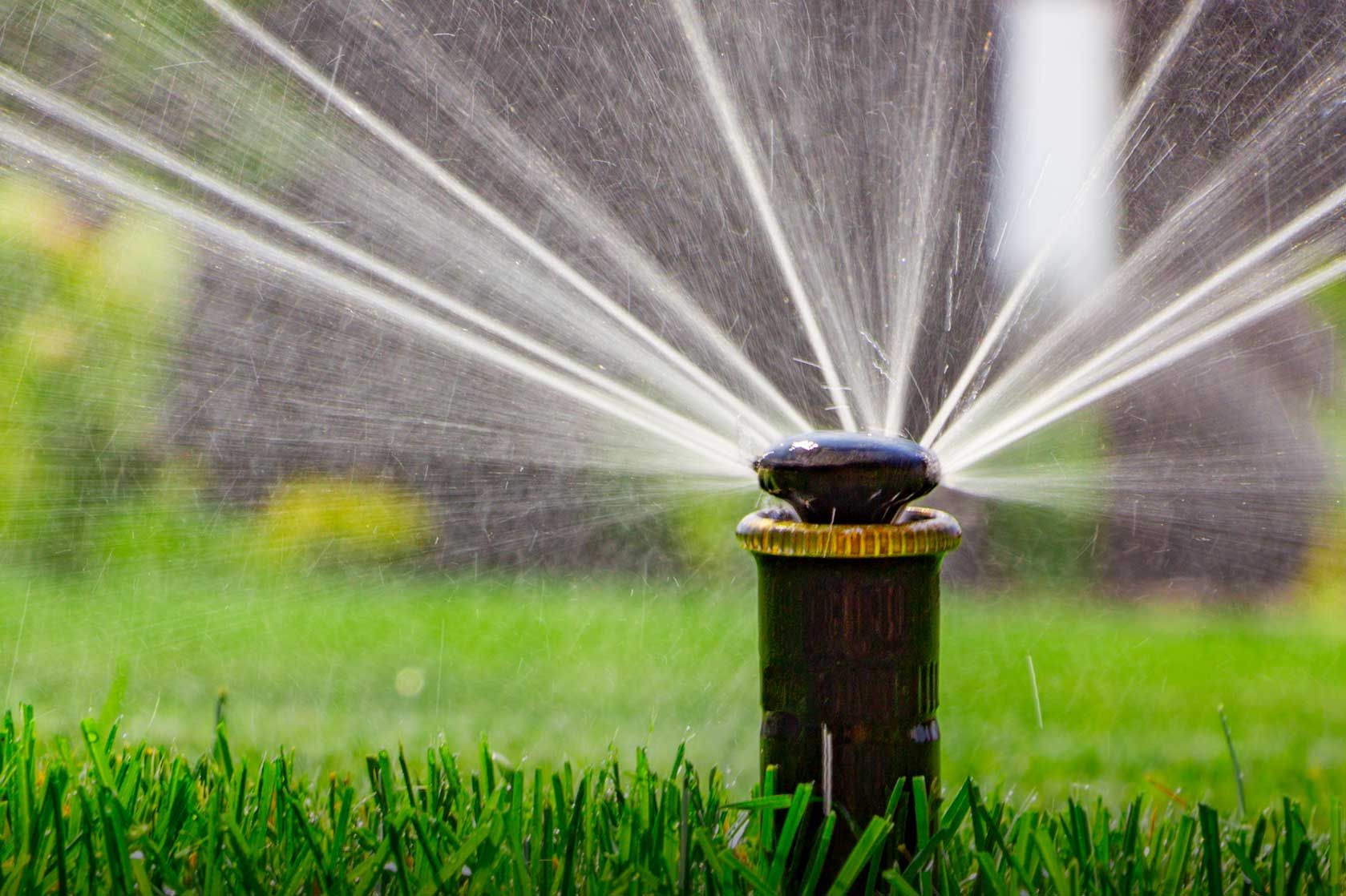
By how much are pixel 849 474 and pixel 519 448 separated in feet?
16.6

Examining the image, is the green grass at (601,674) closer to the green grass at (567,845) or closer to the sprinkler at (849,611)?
the green grass at (567,845)

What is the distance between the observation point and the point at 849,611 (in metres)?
1.56

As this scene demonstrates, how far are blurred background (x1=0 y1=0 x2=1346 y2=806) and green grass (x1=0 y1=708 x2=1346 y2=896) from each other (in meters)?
1.97

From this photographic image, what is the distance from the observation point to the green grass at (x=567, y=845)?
159 centimetres

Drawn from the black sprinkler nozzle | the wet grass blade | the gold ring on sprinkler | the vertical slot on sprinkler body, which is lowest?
the wet grass blade

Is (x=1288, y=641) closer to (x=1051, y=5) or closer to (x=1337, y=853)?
(x=1051, y=5)

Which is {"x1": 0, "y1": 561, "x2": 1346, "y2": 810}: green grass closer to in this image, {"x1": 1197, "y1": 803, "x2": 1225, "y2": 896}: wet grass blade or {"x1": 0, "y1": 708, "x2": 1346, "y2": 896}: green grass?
{"x1": 0, "y1": 708, "x2": 1346, "y2": 896}: green grass

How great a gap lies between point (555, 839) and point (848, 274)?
354 cm

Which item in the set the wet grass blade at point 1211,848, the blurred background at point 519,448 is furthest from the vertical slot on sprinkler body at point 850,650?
the blurred background at point 519,448

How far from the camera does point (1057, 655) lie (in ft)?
15.1

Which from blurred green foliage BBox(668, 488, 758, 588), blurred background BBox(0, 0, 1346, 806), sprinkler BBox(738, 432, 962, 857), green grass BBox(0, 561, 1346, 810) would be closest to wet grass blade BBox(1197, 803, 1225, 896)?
sprinkler BBox(738, 432, 962, 857)

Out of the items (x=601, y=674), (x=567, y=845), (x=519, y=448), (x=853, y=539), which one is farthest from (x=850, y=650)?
(x=519, y=448)

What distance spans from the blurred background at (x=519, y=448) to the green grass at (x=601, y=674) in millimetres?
27

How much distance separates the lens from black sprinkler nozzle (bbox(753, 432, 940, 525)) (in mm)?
1511
